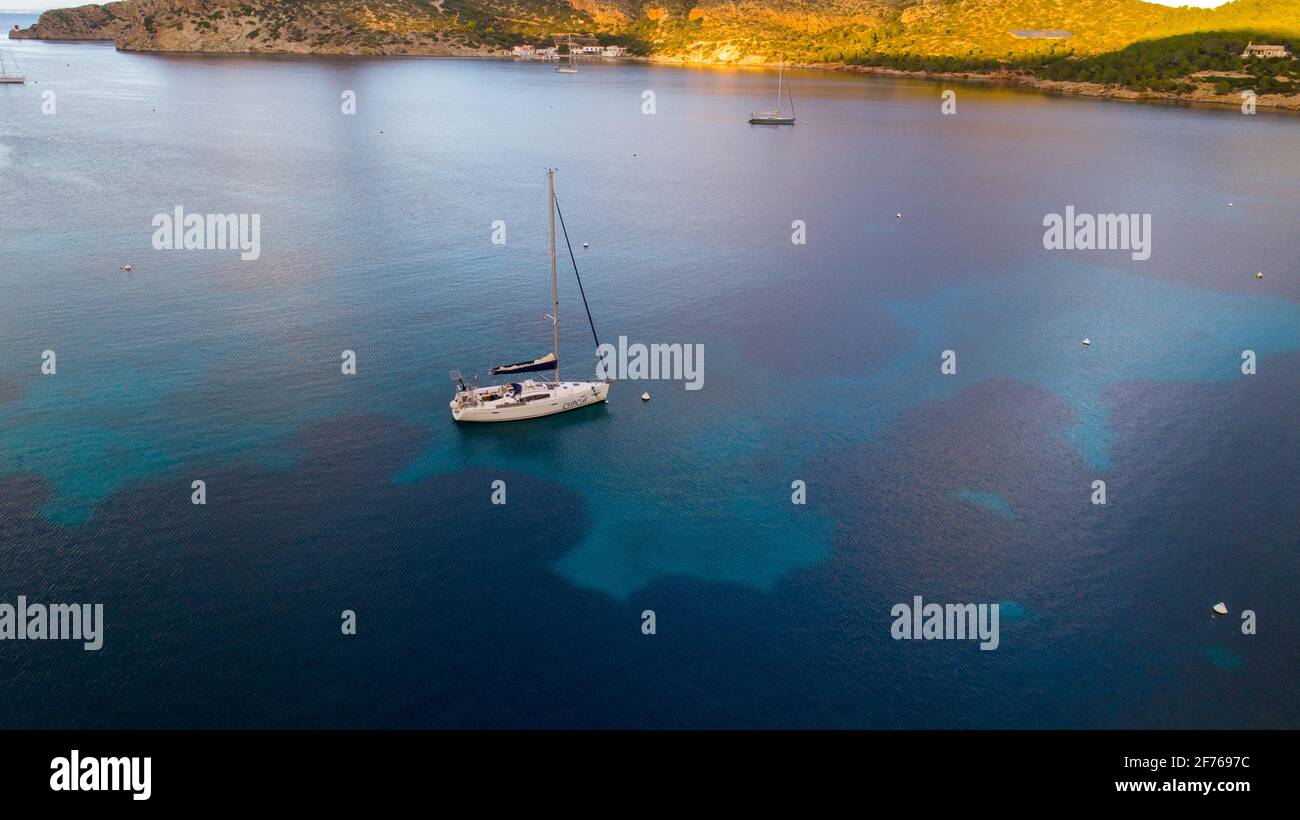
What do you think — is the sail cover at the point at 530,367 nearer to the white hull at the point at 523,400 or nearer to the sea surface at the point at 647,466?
the white hull at the point at 523,400

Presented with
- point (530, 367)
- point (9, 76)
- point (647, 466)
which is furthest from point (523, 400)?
point (9, 76)

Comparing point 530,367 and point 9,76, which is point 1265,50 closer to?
point 530,367

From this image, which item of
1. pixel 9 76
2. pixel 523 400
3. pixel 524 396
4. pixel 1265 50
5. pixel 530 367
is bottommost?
pixel 523 400

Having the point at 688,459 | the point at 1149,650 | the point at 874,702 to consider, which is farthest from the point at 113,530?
the point at 1149,650

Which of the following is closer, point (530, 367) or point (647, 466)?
point (647, 466)

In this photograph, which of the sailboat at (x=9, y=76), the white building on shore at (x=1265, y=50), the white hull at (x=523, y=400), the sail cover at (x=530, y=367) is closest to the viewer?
the white hull at (x=523, y=400)

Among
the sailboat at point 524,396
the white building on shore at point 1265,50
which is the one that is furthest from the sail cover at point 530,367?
the white building on shore at point 1265,50

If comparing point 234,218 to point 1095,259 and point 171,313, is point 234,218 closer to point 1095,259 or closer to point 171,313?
point 171,313
